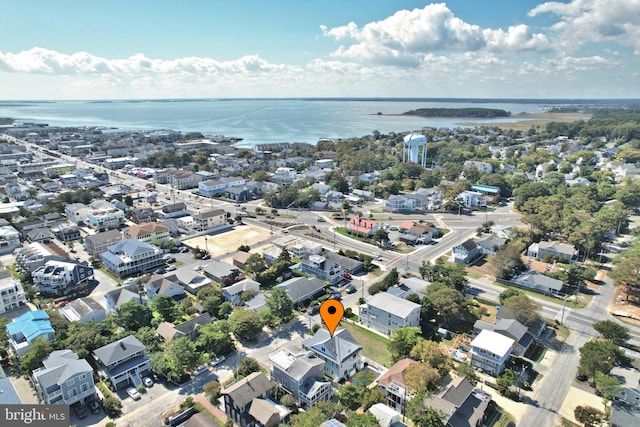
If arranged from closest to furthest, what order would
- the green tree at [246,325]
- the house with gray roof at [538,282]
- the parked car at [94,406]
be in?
the parked car at [94,406] → the green tree at [246,325] → the house with gray roof at [538,282]

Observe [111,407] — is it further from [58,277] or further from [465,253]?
[465,253]

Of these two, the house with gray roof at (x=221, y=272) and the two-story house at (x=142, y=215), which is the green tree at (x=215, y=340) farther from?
the two-story house at (x=142, y=215)

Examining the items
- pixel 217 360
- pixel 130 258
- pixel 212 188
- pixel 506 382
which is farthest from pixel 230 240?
pixel 506 382

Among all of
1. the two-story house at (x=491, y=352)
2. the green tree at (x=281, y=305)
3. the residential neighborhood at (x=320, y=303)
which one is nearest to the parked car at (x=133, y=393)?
the residential neighborhood at (x=320, y=303)

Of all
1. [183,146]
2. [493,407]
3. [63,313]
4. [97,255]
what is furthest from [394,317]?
[183,146]

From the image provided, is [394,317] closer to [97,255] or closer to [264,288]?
[264,288]

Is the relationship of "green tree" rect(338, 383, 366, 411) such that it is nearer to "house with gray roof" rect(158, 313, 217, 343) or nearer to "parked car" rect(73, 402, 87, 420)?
"house with gray roof" rect(158, 313, 217, 343)

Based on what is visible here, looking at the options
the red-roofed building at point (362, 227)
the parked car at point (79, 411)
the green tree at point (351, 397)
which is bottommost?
the parked car at point (79, 411)

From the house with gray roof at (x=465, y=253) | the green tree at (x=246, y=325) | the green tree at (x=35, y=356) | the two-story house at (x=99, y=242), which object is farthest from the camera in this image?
the two-story house at (x=99, y=242)
